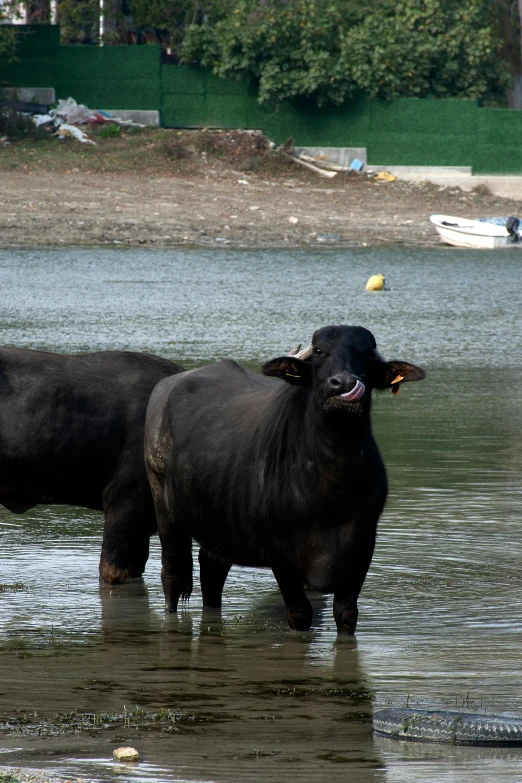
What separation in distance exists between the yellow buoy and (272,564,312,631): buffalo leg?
13501mm

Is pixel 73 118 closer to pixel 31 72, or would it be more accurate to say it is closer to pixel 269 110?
pixel 31 72

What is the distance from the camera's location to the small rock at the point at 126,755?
4219 millimetres

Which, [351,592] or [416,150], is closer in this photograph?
[351,592]

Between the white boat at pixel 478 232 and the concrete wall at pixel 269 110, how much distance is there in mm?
7261

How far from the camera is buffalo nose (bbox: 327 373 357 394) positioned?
511cm

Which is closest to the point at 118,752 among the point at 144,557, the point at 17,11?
the point at 144,557

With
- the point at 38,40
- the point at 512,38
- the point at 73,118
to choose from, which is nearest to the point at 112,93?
the point at 73,118

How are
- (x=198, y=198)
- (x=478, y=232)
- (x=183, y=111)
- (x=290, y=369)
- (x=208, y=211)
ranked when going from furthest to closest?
1. (x=183, y=111)
2. (x=198, y=198)
3. (x=478, y=232)
4. (x=208, y=211)
5. (x=290, y=369)

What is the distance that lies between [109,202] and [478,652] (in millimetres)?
21235

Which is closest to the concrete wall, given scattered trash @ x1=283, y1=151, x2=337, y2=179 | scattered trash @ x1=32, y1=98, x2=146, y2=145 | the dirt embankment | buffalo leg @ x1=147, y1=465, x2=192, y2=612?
scattered trash @ x1=32, y1=98, x2=146, y2=145

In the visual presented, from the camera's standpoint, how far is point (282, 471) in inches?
223

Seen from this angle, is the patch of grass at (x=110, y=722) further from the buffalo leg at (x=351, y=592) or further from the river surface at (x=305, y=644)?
the buffalo leg at (x=351, y=592)

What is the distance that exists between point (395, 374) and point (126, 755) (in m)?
1.95

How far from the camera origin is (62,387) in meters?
6.83
